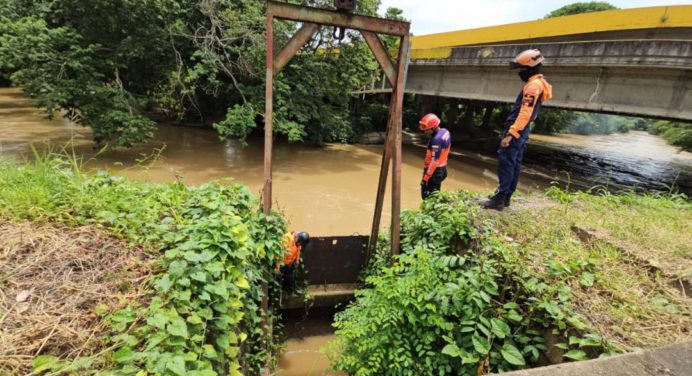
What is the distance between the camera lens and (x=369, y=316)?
9.31 feet

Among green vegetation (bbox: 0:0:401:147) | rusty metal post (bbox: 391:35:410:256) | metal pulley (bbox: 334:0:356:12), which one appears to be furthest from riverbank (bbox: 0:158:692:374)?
green vegetation (bbox: 0:0:401:147)

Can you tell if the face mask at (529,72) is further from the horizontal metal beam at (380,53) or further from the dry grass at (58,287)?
the dry grass at (58,287)

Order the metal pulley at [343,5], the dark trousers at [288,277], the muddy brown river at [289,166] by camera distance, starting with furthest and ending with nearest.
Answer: the muddy brown river at [289,166]
the dark trousers at [288,277]
the metal pulley at [343,5]

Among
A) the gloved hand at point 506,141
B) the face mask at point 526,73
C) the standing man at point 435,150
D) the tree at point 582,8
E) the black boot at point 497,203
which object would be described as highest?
the tree at point 582,8

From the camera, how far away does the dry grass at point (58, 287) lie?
1.49 meters

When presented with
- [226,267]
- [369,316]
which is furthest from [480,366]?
[226,267]

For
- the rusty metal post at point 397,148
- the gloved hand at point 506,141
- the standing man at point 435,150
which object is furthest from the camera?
the standing man at point 435,150

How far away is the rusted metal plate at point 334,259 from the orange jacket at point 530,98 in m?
2.28

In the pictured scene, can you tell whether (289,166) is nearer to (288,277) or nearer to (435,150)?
(435,150)

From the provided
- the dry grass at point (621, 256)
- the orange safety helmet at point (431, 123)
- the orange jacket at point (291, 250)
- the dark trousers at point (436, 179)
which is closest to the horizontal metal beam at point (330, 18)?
the orange safety helmet at point (431, 123)

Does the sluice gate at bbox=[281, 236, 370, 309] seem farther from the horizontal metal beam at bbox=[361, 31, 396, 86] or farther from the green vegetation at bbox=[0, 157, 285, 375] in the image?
the horizontal metal beam at bbox=[361, 31, 396, 86]

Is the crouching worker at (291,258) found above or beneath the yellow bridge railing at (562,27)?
beneath

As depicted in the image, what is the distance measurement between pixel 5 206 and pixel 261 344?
224 centimetres

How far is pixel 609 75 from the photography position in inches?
317
